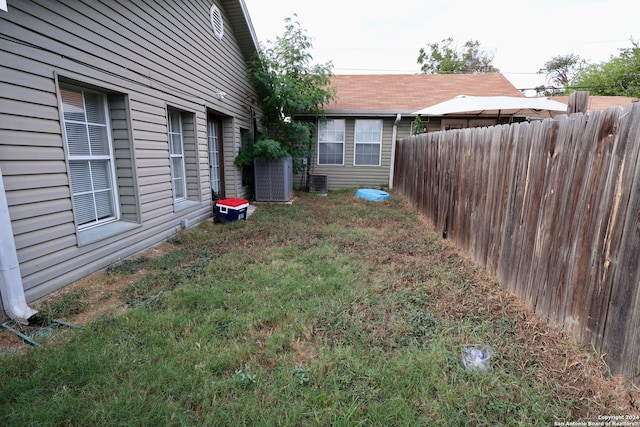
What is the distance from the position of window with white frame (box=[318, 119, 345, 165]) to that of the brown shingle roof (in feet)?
1.93

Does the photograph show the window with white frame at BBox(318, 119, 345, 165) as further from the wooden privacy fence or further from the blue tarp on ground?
the wooden privacy fence

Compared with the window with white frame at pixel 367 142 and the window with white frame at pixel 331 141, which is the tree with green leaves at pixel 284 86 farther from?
the window with white frame at pixel 367 142

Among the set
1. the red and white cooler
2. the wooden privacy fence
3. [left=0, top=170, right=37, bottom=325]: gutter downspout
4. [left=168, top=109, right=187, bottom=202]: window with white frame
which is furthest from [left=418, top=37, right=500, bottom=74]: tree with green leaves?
[left=0, top=170, right=37, bottom=325]: gutter downspout

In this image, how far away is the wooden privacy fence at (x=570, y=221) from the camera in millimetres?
1624

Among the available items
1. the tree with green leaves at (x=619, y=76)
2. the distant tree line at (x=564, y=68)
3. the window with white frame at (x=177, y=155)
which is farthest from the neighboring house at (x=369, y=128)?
the tree with green leaves at (x=619, y=76)

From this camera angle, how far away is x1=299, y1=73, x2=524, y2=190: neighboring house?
10141 mm

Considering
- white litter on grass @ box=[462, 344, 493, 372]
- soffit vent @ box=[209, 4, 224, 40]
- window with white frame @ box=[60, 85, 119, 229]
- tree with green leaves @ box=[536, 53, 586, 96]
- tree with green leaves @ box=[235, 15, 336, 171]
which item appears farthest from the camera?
tree with green leaves @ box=[536, 53, 586, 96]

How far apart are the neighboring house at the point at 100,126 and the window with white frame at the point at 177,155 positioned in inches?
Answer: 1.0

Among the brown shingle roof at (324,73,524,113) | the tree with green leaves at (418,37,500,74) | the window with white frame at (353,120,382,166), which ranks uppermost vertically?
the tree with green leaves at (418,37,500,74)

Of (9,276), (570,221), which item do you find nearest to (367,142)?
(570,221)

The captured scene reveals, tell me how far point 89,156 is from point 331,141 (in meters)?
8.08

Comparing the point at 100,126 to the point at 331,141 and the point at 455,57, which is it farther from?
the point at 455,57

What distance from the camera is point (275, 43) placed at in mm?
7852

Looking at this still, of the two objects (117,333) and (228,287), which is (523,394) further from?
(117,333)
